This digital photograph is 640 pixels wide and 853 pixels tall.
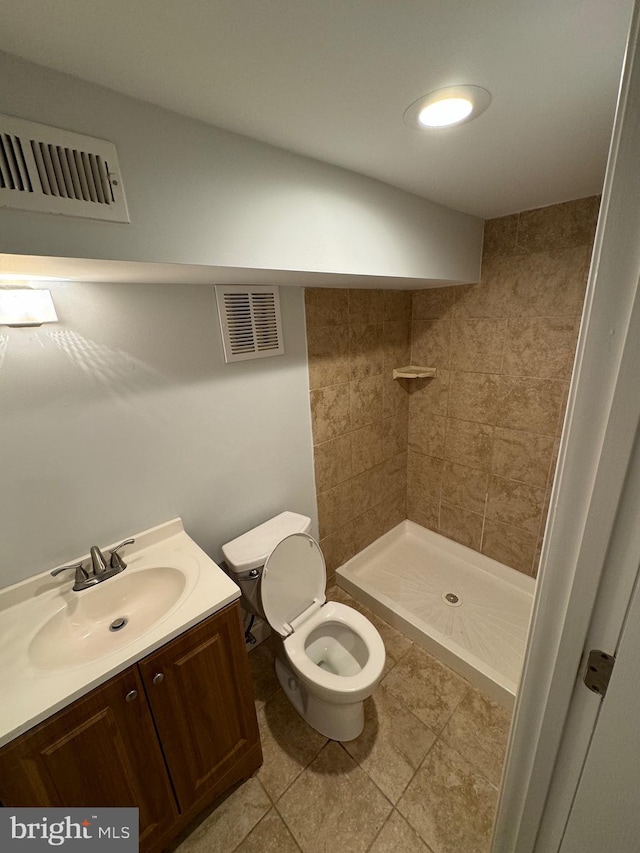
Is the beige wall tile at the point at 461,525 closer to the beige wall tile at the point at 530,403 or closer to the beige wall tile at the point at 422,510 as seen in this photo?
the beige wall tile at the point at 422,510

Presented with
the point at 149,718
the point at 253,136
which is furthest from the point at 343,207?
the point at 149,718

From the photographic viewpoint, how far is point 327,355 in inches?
70.4

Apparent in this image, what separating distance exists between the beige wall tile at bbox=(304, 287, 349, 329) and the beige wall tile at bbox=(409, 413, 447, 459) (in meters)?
0.97

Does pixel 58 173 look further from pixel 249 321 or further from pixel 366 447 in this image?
pixel 366 447

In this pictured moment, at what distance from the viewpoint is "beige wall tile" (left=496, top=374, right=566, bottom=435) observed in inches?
69.7

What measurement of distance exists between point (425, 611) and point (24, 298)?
94.2 inches

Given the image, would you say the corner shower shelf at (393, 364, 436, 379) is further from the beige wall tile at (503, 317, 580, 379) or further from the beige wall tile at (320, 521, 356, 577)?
the beige wall tile at (320, 521, 356, 577)

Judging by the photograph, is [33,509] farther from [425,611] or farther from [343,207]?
[425,611]

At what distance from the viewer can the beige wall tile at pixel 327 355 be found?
1.72m

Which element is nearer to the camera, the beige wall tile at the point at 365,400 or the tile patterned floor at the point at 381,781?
the tile patterned floor at the point at 381,781

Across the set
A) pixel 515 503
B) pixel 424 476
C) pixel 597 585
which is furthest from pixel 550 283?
pixel 597 585

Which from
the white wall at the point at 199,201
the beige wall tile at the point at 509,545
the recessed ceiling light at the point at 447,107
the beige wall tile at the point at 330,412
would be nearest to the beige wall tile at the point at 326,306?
the beige wall tile at the point at 330,412

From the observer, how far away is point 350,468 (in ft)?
6.89

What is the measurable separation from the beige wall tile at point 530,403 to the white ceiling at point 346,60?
3.61ft
